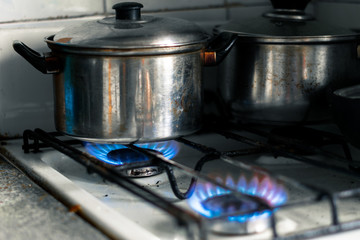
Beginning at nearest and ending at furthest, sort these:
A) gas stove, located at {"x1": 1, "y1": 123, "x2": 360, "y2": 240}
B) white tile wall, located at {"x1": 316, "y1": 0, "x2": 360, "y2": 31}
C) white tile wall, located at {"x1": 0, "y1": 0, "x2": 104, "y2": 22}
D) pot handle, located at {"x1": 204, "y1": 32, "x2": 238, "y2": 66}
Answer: gas stove, located at {"x1": 1, "y1": 123, "x2": 360, "y2": 240}
pot handle, located at {"x1": 204, "y1": 32, "x2": 238, "y2": 66}
white tile wall, located at {"x1": 0, "y1": 0, "x2": 104, "y2": 22}
white tile wall, located at {"x1": 316, "y1": 0, "x2": 360, "y2": 31}

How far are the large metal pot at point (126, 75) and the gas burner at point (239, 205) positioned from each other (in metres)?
0.13

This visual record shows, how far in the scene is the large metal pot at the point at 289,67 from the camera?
960 millimetres

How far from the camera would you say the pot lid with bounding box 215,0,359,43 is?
3.12 ft

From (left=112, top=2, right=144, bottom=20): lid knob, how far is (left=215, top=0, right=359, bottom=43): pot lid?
0.18 metres

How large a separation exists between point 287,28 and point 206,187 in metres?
0.33

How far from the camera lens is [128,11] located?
2.95 ft

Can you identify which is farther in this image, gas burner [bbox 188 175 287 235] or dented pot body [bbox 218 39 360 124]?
dented pot body [bbox 218 39 360 124]

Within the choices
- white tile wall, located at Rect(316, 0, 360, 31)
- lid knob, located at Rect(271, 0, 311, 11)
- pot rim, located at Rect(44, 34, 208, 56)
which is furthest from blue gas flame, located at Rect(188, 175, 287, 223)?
white tile wall, located at Rect(316, 0, 360, 31)

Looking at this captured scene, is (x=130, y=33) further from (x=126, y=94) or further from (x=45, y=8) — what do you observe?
(x=45, y=8)

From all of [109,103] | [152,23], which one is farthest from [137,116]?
[152,23]

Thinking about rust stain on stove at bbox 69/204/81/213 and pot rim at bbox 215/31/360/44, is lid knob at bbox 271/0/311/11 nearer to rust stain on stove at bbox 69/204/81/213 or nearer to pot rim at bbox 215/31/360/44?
pot rim at bbox 215/31/360/44

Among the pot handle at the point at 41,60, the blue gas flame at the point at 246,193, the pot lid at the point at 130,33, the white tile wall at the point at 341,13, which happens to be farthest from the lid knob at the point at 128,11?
the white tile wall at the point at 341,13

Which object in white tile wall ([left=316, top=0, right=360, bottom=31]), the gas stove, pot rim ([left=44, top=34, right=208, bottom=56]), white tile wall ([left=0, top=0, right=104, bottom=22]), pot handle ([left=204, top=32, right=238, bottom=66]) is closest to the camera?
the gas stove

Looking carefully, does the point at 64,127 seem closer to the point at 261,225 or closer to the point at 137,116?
the point at 137,116
